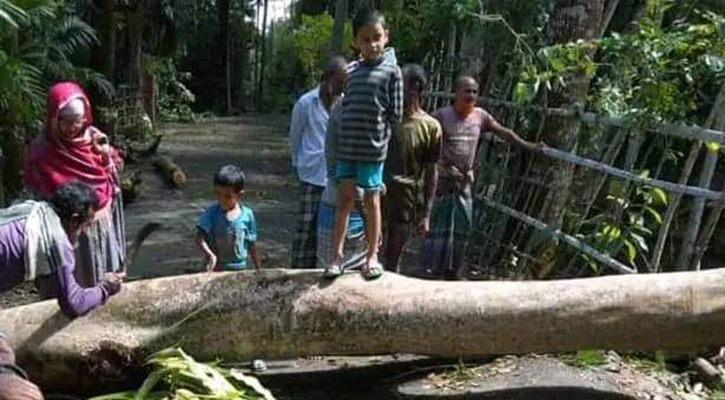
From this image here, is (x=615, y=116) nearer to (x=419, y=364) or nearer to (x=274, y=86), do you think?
(x=419, y=364)

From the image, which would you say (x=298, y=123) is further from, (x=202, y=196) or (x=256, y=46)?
(x=256, y=46)

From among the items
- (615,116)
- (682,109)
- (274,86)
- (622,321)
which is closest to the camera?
(622,321)

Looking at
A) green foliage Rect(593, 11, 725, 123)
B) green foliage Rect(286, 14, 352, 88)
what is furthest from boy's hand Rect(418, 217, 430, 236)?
green foliage Rect(286, 14, 352, 88)

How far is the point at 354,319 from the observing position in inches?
168

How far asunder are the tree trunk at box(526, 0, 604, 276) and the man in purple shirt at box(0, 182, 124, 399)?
3.10 m

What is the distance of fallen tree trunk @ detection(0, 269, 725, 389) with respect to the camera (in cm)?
415

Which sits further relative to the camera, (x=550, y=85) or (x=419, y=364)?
(x=550, y=85)

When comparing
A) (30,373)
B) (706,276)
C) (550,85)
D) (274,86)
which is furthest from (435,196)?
(274,86)

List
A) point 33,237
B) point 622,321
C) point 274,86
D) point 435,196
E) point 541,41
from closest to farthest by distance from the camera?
1. point 33,237
2. point 622,321
3. point 435,196
4. point 541,41
5. point 274,86

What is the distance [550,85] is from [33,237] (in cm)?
364

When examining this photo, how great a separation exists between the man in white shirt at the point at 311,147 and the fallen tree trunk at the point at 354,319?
1128mm

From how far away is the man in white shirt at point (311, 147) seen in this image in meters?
5.42

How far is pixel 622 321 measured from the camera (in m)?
4.14

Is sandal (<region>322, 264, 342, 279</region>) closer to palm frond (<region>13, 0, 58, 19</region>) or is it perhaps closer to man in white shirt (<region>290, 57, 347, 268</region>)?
man in white shirt (<region>290, 57, 347, 268</region>)
